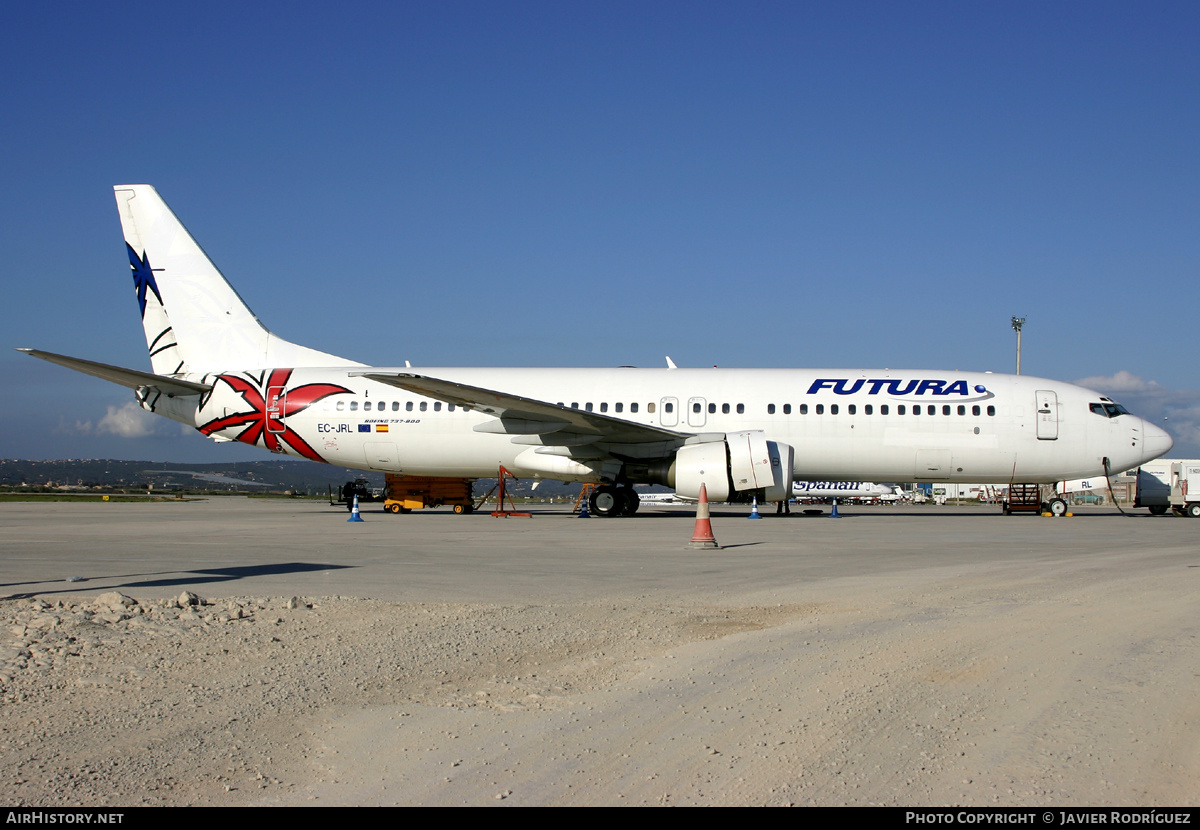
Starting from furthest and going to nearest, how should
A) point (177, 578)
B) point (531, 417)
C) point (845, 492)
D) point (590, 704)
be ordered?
point (845, 492)
point (531, 417)
point (177, 578)
point (590, 704)

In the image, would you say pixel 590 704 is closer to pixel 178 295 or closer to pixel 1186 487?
pixel 178 295

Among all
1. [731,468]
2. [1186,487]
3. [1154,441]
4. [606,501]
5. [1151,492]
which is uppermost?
[1154,441]

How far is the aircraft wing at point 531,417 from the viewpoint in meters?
20.6

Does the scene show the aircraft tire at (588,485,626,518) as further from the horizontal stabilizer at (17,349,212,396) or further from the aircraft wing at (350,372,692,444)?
the horizontal stabilizer at (17,349,212,396)

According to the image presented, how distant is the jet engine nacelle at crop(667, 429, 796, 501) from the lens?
2080 centimetres

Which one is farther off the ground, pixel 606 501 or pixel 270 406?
pixel 270 406

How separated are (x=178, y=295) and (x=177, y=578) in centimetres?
1772

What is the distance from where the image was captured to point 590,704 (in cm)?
468

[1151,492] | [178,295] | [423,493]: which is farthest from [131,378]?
[1151,492]

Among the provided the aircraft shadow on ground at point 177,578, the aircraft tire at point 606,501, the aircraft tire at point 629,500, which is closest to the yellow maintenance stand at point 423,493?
the aircraft tire at point 606,501

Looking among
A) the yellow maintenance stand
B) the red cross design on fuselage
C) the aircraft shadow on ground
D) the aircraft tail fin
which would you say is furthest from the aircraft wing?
the aircraft shadow on ground

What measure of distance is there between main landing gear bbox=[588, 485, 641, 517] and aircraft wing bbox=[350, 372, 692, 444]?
130 centimetres

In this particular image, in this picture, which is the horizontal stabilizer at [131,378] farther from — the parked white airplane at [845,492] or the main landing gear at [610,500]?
the parked white airplane at [845,492]
